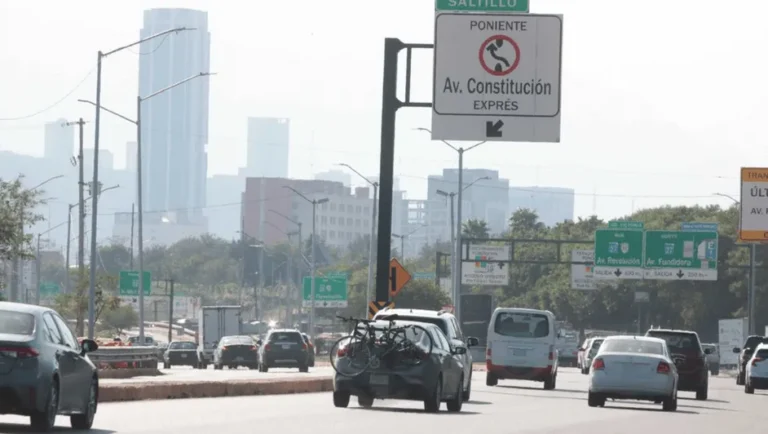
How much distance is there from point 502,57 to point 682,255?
161 feet

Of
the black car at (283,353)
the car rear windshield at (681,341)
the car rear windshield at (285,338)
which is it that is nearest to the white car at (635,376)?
the car rear windshield at (681,341)

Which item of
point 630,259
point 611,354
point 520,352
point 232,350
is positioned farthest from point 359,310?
point 611,354

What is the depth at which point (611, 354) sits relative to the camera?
3169 cm

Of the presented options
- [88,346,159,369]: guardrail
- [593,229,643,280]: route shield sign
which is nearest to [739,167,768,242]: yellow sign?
[593,229,643,280]: route shield sign

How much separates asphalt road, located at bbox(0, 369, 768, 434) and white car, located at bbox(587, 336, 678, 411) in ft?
1.24

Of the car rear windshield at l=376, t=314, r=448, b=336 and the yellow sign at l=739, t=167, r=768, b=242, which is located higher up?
the yellow sign at l=739, t=167, r=768, b=242

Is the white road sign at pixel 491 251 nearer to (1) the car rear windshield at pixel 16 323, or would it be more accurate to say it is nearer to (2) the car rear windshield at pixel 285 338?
(2) the car rear windshield at pixel 285 338

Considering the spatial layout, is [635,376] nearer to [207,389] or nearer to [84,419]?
[207,389]

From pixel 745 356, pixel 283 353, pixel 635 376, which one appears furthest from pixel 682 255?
pixel 635 376

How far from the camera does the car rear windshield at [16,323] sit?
18797mm

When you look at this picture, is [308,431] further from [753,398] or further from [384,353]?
[753,398]

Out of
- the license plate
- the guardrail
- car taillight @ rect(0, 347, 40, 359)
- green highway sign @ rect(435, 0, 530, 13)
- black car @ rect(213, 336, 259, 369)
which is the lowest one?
black car @ rect(213, 336, 259, 369)

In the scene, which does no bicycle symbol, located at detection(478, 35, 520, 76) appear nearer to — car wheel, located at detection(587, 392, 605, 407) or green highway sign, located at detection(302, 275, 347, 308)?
car wheel, located at detection(587, 392, 605, 407)

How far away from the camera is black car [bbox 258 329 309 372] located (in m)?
56.7
